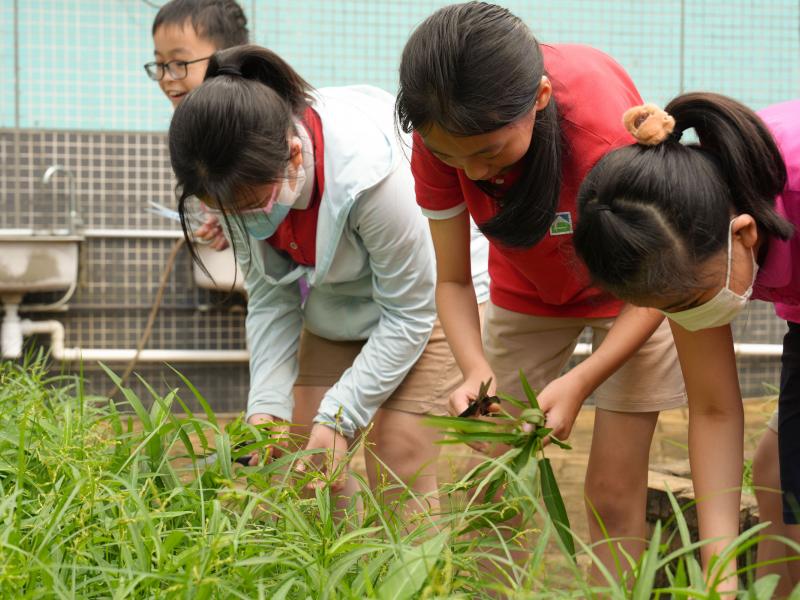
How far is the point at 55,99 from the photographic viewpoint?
18.2 ft

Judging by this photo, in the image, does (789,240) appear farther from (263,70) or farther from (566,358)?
(263,70)

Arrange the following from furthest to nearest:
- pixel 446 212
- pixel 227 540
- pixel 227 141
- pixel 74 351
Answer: pixel 74 351 < pixel 446 212 < pixel 227 141 < pixel 227 540

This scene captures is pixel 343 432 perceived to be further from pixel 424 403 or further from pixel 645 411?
pixel 645 411

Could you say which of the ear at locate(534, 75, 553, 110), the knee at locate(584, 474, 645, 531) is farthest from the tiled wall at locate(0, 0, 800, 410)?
the ear at locate(534, 75, 553, 110)

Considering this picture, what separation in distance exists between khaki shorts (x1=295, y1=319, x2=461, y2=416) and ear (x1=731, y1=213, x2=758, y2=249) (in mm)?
1049

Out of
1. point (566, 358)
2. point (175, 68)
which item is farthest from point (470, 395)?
point (175, 68)

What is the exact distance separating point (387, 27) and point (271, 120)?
13.1 feet

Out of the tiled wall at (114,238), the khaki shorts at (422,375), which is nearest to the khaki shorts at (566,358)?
the khaki shorts at (422,375)

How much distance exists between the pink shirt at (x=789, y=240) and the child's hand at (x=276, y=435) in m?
0.95

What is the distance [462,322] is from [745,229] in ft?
2.54

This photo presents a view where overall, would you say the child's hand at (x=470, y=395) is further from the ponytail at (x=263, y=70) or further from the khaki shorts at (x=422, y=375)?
the ponytail at (x=263, y=70)

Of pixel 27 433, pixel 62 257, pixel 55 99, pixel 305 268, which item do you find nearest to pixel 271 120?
pixel 305 268

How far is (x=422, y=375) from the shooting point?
2.55 metres

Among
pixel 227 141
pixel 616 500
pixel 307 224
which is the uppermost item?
pixel 227 141
